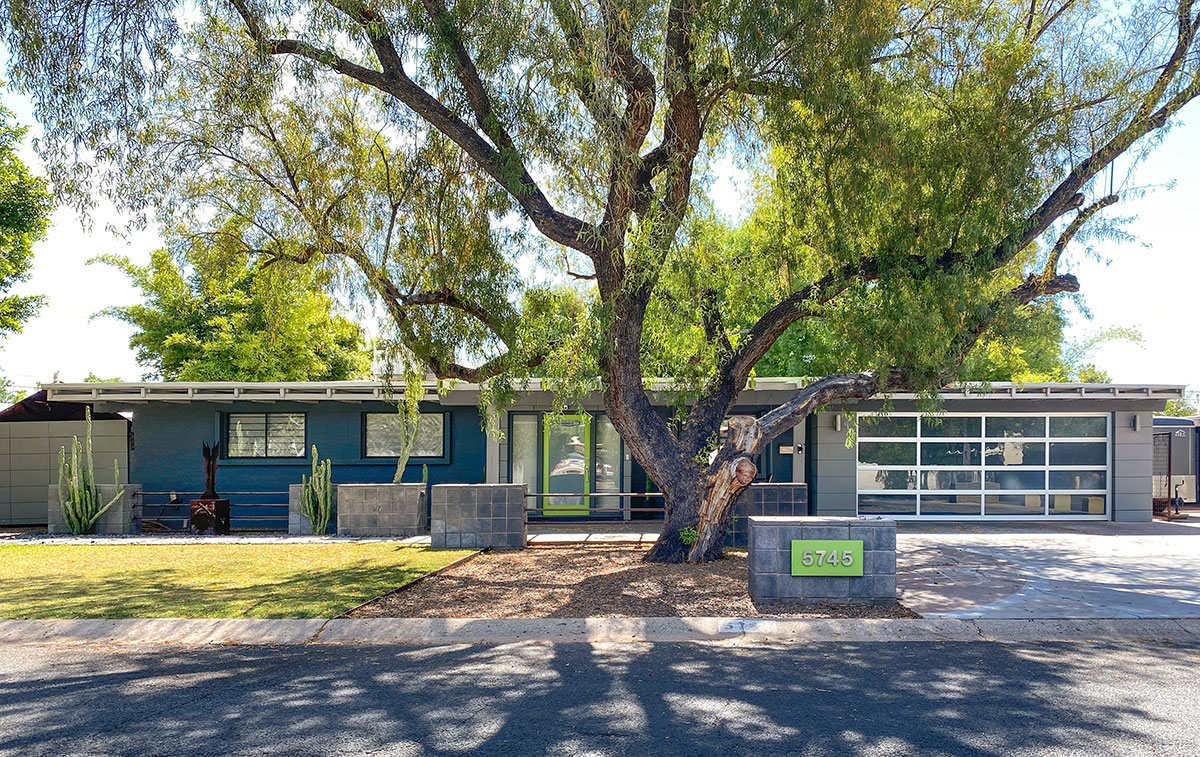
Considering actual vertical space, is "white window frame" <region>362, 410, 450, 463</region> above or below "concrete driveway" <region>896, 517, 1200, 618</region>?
above

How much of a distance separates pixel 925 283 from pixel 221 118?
33.0ft

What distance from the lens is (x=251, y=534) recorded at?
17.7 metres

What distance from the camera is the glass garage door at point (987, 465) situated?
18.6 metres

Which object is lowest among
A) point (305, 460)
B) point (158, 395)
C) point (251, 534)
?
point (251, 534)

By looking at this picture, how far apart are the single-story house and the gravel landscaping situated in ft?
18.6

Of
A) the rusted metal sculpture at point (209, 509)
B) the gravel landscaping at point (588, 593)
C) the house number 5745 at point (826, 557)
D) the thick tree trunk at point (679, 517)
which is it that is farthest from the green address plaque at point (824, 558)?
the rusted metal sculpture at point (209, 509)

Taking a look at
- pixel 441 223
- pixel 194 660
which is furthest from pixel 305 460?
pixel 194 660

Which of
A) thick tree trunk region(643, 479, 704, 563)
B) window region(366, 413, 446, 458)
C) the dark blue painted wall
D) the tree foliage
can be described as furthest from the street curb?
the tree foliage

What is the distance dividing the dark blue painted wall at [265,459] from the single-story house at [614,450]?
3 centimetres

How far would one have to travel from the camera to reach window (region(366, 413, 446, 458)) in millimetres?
19078

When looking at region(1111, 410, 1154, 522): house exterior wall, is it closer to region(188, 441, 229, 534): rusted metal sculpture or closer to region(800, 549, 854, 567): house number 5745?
region(800, 549, 854, 567): house number 5745

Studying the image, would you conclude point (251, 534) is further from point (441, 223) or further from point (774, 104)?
point (774, 104)

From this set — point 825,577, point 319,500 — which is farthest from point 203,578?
point 825,577

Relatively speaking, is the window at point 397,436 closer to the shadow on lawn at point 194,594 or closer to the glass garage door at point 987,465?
the shadow on lawn at point 194,594
